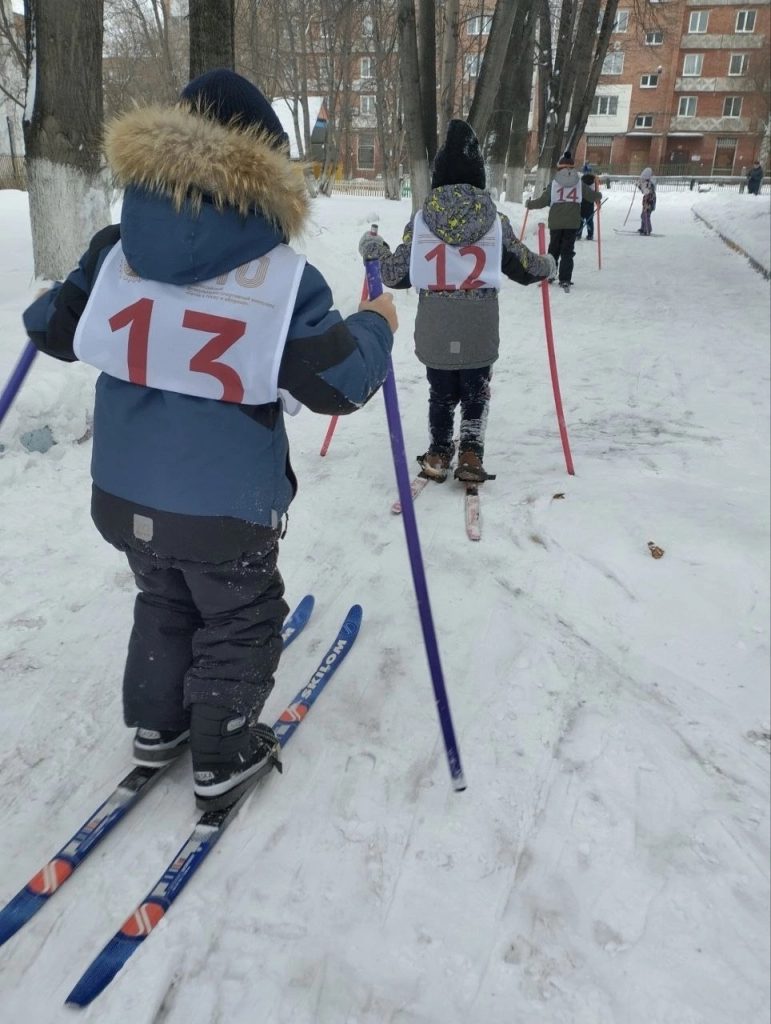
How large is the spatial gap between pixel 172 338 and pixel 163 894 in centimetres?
144

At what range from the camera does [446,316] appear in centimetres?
418

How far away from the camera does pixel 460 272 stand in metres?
4.10

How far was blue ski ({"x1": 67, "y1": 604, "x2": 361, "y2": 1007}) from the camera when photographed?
5.61ft

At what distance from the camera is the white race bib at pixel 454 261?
402 cm

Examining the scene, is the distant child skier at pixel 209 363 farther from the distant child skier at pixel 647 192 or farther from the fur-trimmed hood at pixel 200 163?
the distant child skier at pixel 647 192

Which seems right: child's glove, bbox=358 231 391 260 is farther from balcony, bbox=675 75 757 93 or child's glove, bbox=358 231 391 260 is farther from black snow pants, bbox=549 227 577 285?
balcony, bbox=675 75 757 93

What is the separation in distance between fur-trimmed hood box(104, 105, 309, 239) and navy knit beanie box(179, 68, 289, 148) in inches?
3.0

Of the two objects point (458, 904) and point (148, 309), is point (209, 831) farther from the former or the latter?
point (148, 309)

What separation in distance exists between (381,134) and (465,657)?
89.3 feet

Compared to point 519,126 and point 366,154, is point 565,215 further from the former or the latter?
point 366,154

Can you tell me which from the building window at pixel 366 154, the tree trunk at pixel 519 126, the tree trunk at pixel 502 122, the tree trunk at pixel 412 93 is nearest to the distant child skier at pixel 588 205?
the tree trunk at pixel 502 122

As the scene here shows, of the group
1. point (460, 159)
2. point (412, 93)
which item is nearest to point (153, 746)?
point (460, 159)

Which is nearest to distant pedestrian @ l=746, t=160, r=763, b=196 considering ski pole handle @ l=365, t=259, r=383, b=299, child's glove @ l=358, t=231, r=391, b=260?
child's glove @ l=358, t=231, r=391, b=260

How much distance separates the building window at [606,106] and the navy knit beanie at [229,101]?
184ft
